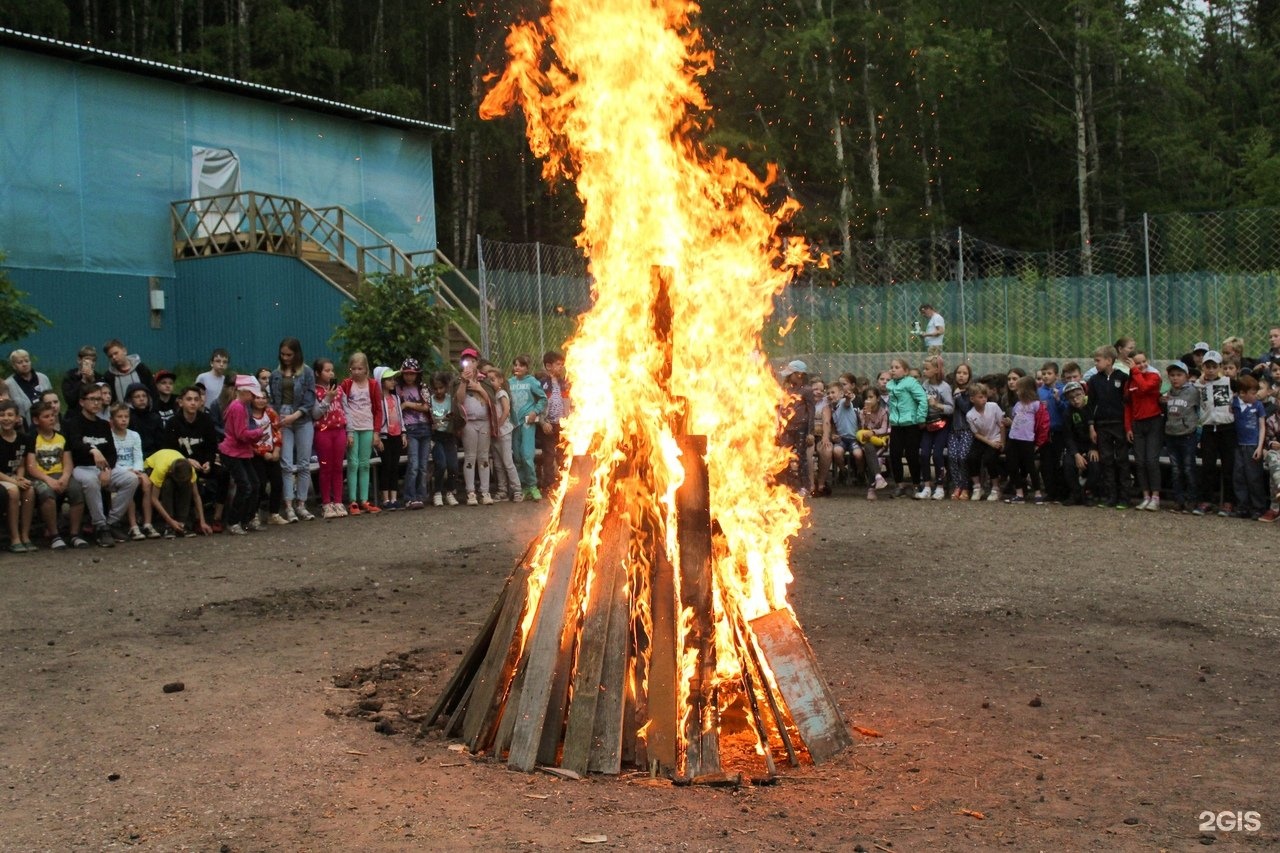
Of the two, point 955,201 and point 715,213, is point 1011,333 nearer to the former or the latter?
point 715,213

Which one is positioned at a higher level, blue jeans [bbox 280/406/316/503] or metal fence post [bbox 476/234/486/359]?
metal fence post [bbox 476/234/486/359]

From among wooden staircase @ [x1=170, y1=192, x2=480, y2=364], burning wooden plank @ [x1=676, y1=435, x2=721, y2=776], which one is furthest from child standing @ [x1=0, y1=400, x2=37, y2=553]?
wooden staircase @ [x1=170, y1=192, x2=480, y2=364]

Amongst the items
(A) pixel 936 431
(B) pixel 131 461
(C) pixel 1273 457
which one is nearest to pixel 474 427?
(B) pixel 131 461

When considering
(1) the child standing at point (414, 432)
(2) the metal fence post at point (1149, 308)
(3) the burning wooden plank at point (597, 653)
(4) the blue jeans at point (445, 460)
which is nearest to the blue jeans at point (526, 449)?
(4) the blue jeans at point (445, 460)

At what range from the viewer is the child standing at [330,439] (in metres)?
14.7

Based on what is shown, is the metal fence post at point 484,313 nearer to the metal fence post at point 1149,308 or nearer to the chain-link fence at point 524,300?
the chain-link fence at point 524,300

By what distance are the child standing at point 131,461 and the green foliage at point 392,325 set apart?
5.74 m

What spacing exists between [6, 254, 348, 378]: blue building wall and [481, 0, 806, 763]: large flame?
57.5 feet

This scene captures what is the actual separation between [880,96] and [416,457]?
71.7ft

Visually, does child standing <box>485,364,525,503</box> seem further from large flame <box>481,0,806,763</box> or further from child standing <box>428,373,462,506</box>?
large flame <box>481,0,806,763</box>

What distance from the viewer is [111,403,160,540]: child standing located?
12.7 metres

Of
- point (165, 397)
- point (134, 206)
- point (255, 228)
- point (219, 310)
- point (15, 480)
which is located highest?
point (134, 206)

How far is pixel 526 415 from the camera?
16609 mm

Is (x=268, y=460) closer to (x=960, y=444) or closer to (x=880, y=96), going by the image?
(x=960, y=444)
